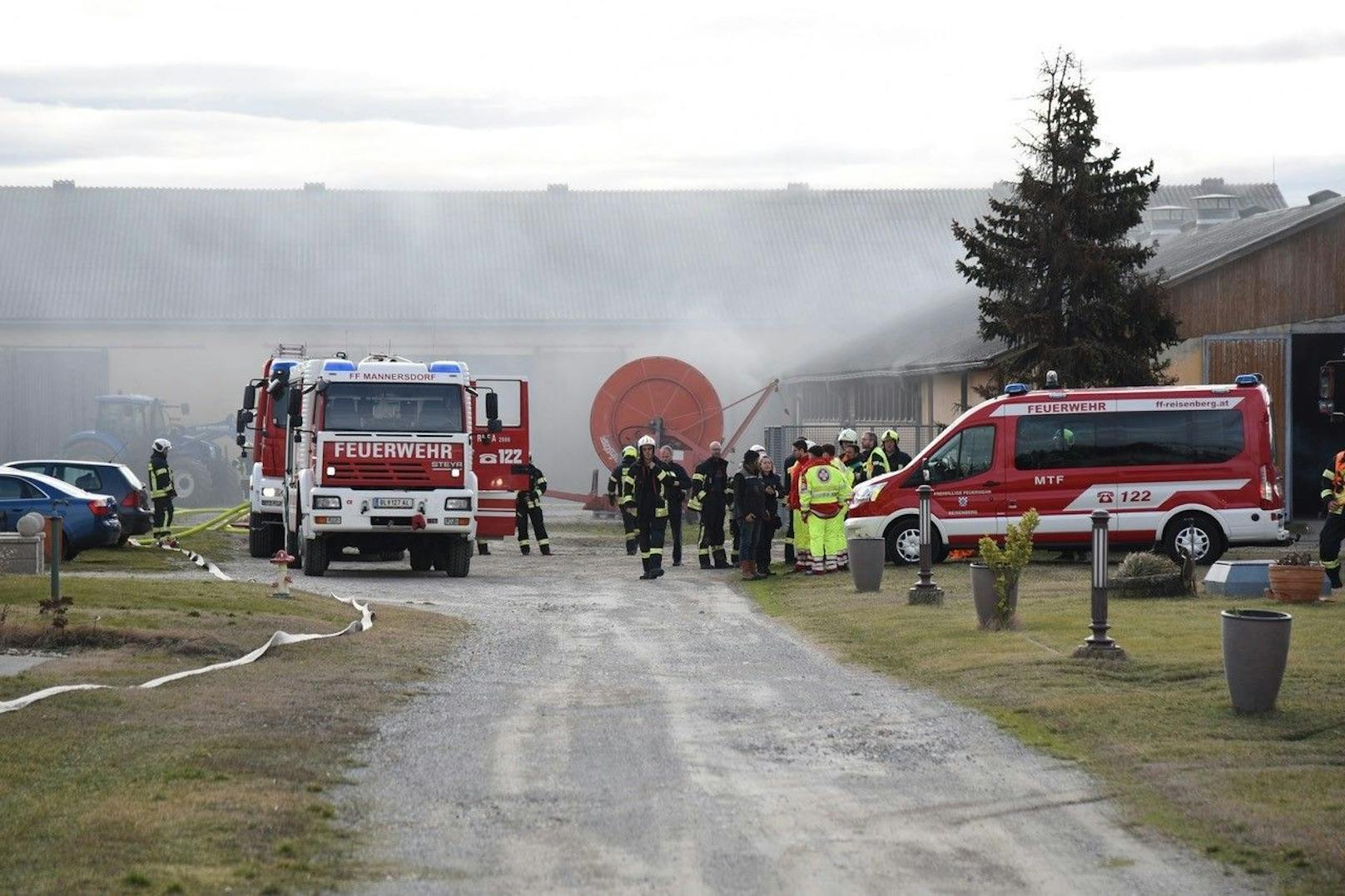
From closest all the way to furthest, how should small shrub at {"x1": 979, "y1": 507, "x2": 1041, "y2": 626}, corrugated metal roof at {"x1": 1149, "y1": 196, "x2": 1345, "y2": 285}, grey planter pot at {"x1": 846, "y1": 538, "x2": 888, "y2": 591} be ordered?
small shrub at {"x1": 979, "y1": 507, "x2": 1041, "y2": 626}
grey planter pot at {"x1": 846, "y1": 538, "x2": 888, "y2": 591}
corrugated metal roof at {"x1": 1149, "y1": 196, "x2": 1345, "y2": 285}

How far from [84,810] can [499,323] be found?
173 feet

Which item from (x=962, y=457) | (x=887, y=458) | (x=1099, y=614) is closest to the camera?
(x=1099, y=614)

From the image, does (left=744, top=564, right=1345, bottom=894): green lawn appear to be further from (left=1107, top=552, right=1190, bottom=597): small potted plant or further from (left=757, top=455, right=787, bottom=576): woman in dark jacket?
(left=757, top=455, right=787, bottom=576): woman in dark jacket

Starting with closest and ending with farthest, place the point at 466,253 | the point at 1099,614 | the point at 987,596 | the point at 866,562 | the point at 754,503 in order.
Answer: the point at 1099,614
the point at 987,596
the point at 866,562
the point at 754,503
the point at 466,253

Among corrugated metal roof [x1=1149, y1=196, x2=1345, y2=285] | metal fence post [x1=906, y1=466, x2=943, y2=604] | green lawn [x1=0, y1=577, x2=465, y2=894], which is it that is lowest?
green lawn [x1=0, y1=577, x2=465, y2=894]

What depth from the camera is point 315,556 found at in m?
24.4

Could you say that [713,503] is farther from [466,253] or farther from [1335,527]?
[466,253]

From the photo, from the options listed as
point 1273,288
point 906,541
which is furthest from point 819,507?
point 1273,288

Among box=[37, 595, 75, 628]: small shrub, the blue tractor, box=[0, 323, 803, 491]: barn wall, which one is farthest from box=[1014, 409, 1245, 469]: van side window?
box=[0, 323, 803, 491]: barn wall

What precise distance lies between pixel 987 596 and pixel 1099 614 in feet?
8.51

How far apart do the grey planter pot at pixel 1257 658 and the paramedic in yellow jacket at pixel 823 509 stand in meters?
12.7

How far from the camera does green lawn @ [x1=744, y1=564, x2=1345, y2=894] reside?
26.7ft

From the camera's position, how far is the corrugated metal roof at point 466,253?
6119 cm

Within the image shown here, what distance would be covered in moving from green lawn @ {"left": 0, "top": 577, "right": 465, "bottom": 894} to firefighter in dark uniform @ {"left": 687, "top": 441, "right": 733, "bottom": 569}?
929cm
